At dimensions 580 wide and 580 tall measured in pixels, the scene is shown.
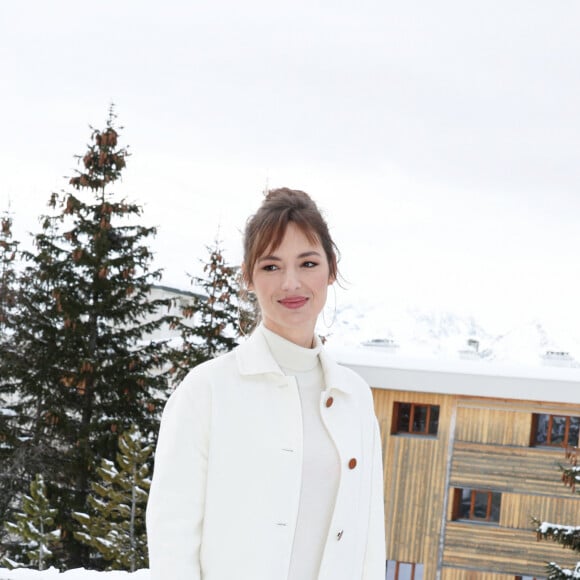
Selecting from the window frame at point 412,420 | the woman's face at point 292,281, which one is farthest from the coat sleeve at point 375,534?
the window frame at point 412,420

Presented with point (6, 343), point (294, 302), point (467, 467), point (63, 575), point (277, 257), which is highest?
point (277, 257)

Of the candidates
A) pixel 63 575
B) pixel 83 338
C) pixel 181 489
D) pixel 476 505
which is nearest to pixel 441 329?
pixel 476 505

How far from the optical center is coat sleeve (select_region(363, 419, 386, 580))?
2.49 m

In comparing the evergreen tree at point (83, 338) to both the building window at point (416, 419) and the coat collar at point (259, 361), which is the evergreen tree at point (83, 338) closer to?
the building window at point (416, 419)

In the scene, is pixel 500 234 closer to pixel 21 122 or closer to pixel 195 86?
pixel 195 86

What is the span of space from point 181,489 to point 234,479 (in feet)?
0.43

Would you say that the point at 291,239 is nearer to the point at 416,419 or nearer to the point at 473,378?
the point at 473,378

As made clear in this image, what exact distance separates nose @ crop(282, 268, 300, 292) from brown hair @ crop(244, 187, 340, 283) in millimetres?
73

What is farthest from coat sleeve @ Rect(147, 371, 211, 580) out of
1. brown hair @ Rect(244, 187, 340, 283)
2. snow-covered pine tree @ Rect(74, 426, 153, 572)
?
snow-covered pine tree @ Rect(74, 426, 153, 572)

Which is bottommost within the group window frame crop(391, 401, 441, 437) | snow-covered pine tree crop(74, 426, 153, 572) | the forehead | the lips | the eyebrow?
snow-covered pine tree crop(74, 426, 153, 572)

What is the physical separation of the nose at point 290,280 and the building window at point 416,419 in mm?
14014

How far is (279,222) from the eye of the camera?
2.21 meters

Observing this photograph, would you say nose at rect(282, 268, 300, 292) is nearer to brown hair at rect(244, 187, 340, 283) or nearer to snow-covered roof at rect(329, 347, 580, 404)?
brown hair at rect(244, 187, 340, 283)

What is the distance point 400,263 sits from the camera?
7367 inches
